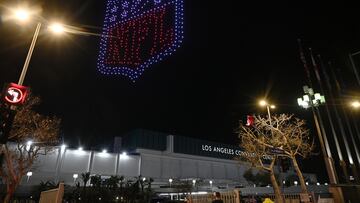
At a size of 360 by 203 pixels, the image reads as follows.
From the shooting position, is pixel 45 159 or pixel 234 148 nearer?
pixel 45 159

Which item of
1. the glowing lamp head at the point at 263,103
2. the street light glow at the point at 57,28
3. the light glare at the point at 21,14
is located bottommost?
the light glare at the point at 21,14

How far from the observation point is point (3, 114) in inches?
323

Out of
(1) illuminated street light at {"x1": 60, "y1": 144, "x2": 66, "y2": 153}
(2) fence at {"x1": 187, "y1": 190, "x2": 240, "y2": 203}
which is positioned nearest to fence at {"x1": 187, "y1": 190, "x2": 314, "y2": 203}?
(2) fence at {"x1": 187, "y1": 190, "x2": 240, "y2": 203}

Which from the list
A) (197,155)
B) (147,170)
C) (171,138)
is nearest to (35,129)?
(147,170)

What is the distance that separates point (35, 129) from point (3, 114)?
628 inches

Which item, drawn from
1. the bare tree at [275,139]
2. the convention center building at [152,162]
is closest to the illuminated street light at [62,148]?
the convention center building at [152,162]

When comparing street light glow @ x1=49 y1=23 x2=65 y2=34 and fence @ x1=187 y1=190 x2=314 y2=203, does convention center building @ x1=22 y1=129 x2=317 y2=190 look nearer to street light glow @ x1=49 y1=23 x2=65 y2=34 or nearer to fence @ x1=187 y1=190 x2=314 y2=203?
fence @ x1=187 y1=190 x2=314 y2=203

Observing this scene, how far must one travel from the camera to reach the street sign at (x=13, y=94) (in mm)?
8648

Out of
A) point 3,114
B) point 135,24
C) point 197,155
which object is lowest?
point 3,114

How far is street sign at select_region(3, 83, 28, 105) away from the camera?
8648mm

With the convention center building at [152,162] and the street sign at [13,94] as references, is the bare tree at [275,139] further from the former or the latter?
the convention center building at [152,162]

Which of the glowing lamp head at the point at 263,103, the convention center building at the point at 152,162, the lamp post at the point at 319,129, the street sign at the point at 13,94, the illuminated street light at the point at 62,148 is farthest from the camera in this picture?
the illuminated street light at the point at 62,148

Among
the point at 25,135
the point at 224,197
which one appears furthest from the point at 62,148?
the point at 224,197

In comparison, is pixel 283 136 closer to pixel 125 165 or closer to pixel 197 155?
pixel 125 165
